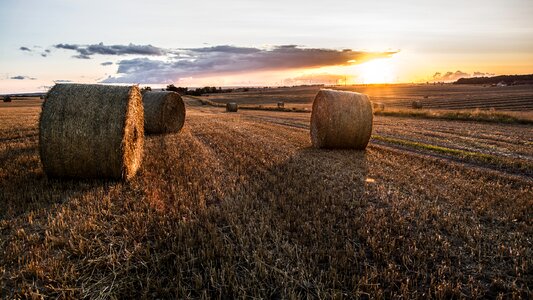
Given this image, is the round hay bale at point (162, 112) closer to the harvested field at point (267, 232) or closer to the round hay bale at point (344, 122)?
the harvested field at point (267, 232)

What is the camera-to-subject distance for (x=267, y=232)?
195 inches

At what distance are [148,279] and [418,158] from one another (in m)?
9.33

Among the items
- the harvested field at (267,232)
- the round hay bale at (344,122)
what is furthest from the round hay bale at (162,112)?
the round hay bale at (344,122)

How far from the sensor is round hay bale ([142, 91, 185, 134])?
1650 cm

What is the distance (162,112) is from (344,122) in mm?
8770

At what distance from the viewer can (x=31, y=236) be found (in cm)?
471

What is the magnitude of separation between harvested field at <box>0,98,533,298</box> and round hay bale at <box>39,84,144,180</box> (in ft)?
1.17

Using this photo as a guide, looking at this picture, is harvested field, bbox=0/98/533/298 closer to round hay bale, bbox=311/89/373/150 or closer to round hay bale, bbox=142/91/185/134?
round hay bale, bbox=311/89/373/150

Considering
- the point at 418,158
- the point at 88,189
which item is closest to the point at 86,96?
the point at 88,189

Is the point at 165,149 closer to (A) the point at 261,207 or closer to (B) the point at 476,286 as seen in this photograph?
(A) the point at 261,207

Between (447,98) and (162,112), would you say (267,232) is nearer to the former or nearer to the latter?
(162,112)

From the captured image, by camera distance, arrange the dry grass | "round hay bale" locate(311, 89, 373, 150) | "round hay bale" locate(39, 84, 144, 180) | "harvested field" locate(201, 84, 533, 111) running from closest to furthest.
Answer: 1. "round hay bale" locate(39, 84, 144, 180)
2. "round hay bale" locate(311, 89, 373, 150)
3. the dry grass
4. "harvested field" locate(201, 84, 533, 111)

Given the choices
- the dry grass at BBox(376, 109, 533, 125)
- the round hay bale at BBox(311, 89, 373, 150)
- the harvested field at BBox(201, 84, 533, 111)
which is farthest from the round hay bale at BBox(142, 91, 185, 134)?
the harvested field at BBox(201, 84, 533, 111)

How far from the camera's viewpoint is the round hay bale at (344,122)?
40.4 ft
